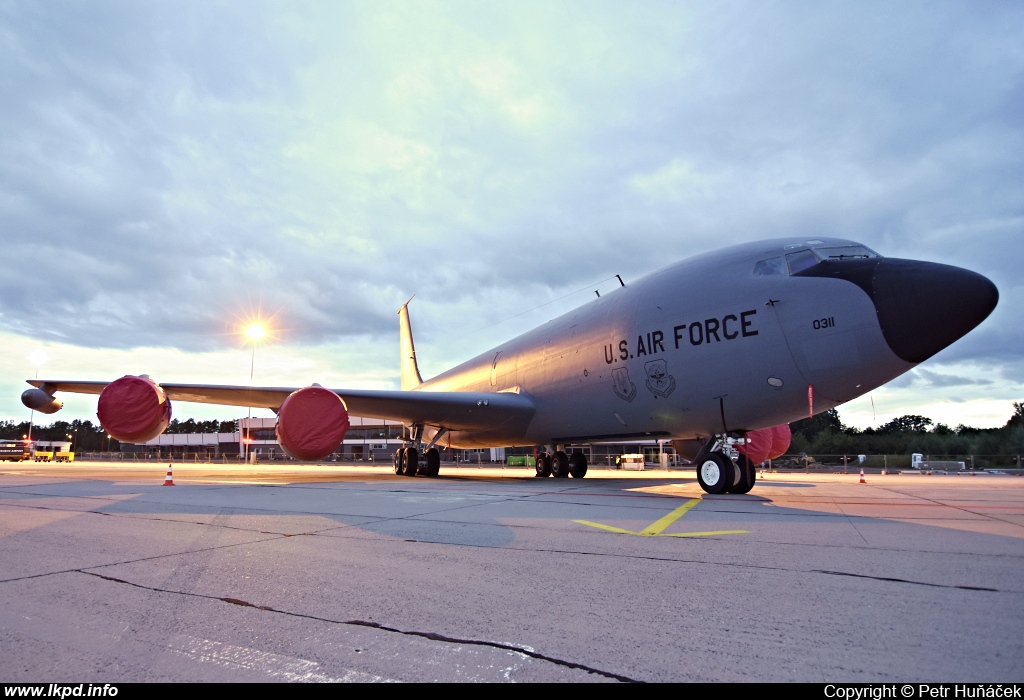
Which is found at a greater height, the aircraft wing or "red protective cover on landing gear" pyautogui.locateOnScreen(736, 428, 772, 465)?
the aircraft wing

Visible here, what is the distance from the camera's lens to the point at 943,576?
368 centimetres

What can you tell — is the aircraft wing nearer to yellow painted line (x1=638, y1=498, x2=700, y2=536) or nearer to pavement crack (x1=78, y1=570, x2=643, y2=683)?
yellow painted line (x1=638, y1=498, x2=700, y2=536)

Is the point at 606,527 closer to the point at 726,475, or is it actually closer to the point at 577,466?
the point at 726,475

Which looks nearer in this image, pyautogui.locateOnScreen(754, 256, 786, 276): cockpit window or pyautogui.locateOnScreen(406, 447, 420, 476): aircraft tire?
pyautogui.locateOnScreen(754, 256, 786, 276): cockpit window

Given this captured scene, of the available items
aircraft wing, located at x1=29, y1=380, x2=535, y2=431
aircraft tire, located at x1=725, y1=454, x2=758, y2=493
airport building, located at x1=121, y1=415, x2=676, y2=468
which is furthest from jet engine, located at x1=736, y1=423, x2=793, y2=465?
airport building, located at x1=121, y1=415, x2=676, y2=468

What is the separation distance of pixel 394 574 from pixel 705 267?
865cm

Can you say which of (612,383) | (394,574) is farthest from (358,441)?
(394,574)

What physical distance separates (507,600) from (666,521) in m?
3.88

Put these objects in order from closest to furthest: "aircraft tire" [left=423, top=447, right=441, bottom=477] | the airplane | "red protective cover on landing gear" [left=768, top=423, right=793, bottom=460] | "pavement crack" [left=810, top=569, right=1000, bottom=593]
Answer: "pavement crack" [left=810, top=569, right=1000, bottom=593] → the airplane → "red protective cover on landing gear" [left=768, top=423, right=793, bottom=460] → "aircraft tire" [left=423, top=447, right=441, bottom=477]

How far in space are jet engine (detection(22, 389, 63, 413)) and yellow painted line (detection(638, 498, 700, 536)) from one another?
1756cm

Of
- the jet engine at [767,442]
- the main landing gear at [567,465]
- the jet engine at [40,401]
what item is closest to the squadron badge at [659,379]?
the jet engine at [767,442]

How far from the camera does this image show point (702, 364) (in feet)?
32.9

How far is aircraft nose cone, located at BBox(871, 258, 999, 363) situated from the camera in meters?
7.64
